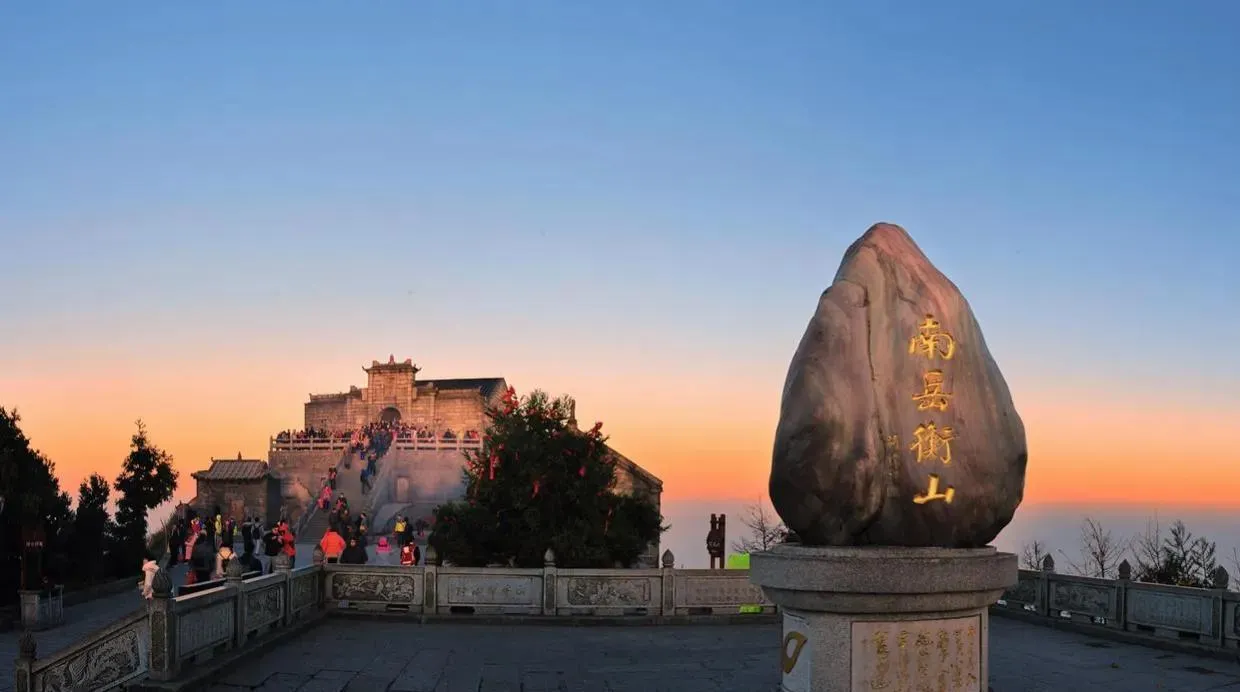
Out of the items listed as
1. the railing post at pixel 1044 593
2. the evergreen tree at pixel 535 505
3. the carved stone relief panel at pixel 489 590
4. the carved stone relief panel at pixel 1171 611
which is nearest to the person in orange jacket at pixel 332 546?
the evergreen tree at pixel 535 505

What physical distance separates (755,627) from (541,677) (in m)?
4.86

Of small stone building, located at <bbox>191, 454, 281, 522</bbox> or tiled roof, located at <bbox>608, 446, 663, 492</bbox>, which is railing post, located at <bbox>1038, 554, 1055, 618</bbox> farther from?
small stone building, located at <bbox>191, 454, 281, 522</bbox>

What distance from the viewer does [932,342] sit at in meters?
6.77

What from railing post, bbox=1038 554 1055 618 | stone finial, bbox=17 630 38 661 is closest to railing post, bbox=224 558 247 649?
stone finial, bbox=17 630 38 661

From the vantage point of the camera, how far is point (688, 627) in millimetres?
14312

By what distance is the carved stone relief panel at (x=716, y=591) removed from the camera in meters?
14.7

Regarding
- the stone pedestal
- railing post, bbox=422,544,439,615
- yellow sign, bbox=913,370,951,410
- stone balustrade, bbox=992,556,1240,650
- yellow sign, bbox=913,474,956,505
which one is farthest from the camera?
railing post, bbox=422,544,439,615

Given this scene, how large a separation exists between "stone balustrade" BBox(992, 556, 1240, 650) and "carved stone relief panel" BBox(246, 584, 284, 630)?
379 inches

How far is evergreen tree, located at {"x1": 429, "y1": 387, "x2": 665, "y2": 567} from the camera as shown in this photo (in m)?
16.5

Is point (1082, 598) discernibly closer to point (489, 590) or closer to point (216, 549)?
point (489, 590)

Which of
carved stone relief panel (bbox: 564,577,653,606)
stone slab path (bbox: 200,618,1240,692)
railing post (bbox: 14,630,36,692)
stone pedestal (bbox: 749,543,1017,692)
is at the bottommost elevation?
stone slab path (bbox: 200,618,1240,692)

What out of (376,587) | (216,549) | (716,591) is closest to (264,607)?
(376,587)

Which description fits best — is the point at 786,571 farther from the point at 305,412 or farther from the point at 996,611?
the point at 305,412

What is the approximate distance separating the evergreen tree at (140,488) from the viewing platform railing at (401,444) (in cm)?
1450
